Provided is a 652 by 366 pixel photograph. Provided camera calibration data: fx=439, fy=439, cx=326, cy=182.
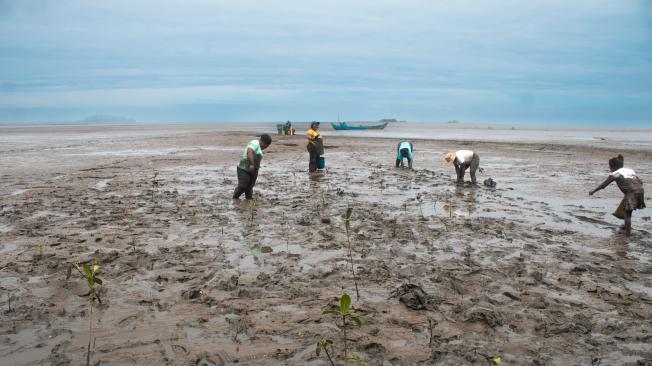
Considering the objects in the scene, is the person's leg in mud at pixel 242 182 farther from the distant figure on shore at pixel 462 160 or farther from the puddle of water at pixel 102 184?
the distant figure on shore at pixel 462 160

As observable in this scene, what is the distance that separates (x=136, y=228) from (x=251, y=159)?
3154 millimetres

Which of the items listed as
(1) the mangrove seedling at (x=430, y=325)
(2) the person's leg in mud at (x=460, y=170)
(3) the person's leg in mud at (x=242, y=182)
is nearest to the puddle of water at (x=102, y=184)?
(3) the person's leg in mud at (x=242, y=182)

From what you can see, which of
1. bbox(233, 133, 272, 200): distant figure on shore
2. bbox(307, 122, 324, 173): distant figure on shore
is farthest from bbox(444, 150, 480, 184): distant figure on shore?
bbox(233, 133, 272, 200): distant figure on shore

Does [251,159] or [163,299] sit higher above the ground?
[251,159]

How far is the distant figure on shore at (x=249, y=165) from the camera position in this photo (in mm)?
9938

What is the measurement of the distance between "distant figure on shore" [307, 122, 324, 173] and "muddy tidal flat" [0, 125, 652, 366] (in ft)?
14.7

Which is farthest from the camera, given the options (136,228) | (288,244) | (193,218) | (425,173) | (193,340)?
(425,173)

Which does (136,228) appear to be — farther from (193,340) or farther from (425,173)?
(425,173)

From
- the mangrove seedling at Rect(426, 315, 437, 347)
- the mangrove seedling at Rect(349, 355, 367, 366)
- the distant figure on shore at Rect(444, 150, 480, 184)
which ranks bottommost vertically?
the mangrove seedling at Rect(349, 355, 367, 366)

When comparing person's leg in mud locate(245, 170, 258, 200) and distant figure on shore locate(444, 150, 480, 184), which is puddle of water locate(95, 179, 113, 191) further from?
distant figure on shore locate(444, 150, 480, 184)

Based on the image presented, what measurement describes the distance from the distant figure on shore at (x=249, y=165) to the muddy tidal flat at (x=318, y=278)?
473 millimetres

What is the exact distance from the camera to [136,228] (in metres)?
7.44

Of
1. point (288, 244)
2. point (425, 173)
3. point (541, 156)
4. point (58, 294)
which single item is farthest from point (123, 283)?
point (541, 156)

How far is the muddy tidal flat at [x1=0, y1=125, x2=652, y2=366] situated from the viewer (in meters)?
3.75
